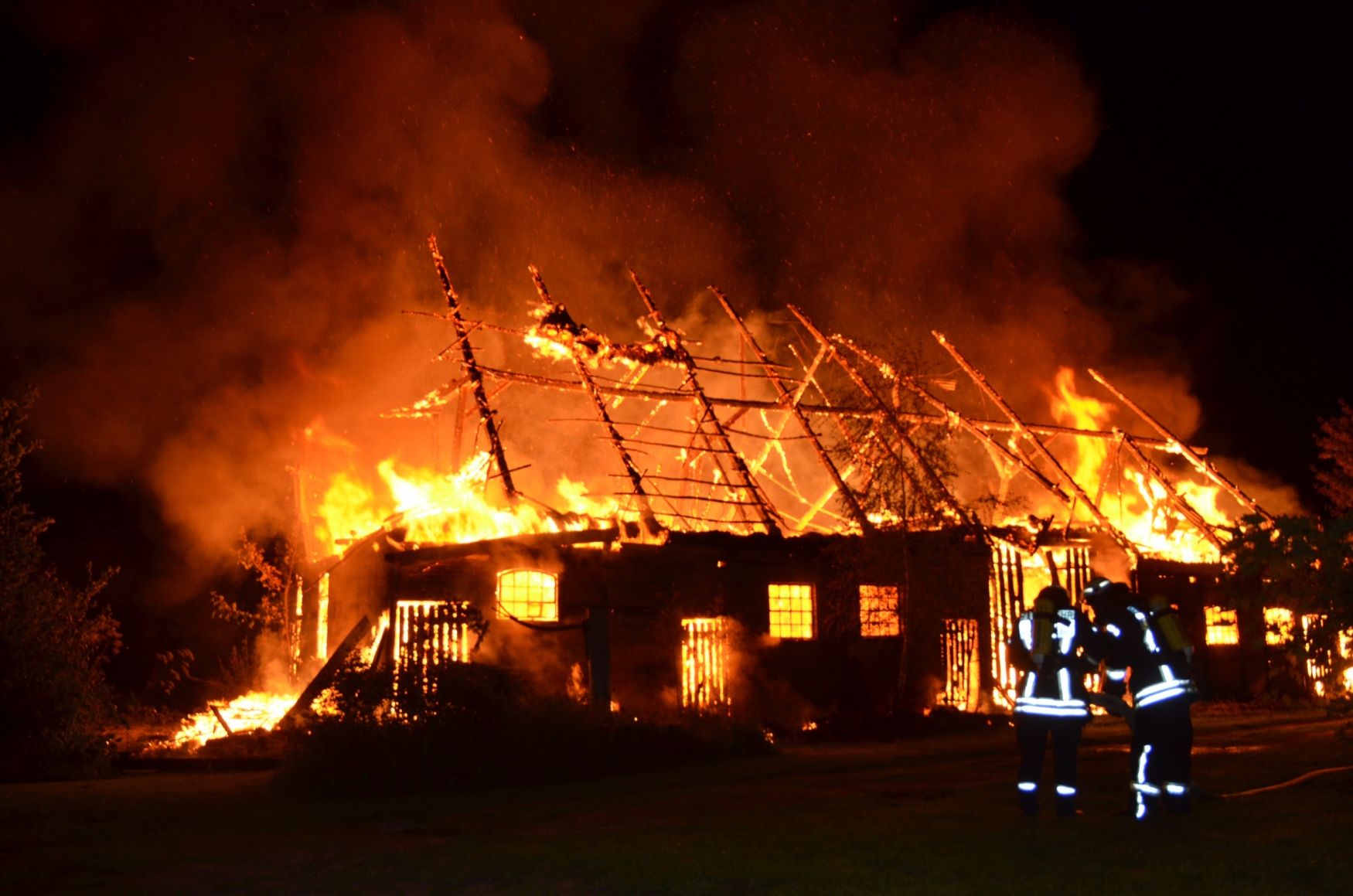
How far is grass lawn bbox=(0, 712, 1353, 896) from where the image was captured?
19.8 ft

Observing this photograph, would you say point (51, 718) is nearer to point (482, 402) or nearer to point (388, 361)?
point (482, 402)

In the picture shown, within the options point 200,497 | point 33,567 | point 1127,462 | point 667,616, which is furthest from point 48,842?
point 1127,462

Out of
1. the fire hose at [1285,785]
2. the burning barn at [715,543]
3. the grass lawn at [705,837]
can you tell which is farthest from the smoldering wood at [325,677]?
the fire hose at [1285,785]

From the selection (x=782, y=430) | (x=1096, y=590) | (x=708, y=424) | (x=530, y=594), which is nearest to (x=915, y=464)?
(x=708, y=424)

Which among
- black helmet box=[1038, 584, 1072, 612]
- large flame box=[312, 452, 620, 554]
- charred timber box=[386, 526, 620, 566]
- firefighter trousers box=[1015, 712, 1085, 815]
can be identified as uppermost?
large flame box=[312, 452, 620, 554]

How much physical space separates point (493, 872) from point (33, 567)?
31.2ft

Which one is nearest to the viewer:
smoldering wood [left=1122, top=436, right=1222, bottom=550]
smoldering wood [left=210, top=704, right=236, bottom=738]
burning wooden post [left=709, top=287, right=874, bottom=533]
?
smoldering wood [left=210, top=704, right=236, bottom=738]

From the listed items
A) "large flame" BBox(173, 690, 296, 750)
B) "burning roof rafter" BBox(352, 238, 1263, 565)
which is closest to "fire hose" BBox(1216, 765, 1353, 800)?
"burning roof rafter" BBox(352, 238, 1263, 565)

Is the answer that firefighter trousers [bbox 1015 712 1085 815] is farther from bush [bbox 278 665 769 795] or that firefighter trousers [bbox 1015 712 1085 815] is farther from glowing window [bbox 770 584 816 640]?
glowing window [bbox 770 584 816 640]

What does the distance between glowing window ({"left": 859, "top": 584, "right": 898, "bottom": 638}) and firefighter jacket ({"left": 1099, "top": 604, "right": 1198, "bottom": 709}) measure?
10.3 metres

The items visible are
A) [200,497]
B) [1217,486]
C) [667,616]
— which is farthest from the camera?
[1217,486]

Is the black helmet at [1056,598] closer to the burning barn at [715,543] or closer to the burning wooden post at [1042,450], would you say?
the burning barn at [715,543]

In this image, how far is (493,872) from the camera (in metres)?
6.46

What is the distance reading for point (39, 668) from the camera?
41.8 ft
